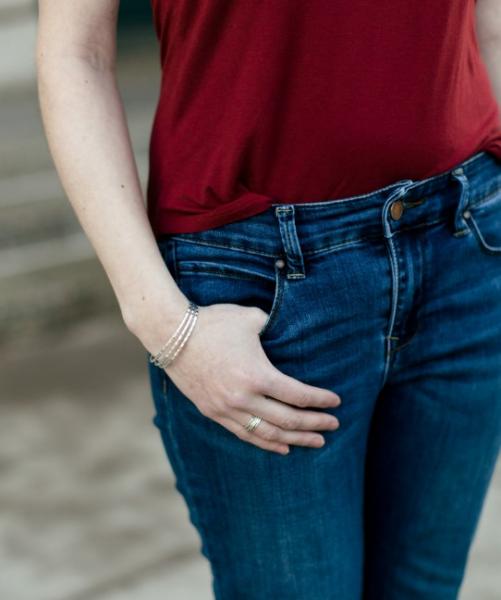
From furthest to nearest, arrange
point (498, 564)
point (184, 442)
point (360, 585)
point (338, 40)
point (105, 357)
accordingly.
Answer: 1. point (105, 357)
2. point (498, 564)
3. point (360, 585)
4. point (184, 442)
5. point (338, 40)

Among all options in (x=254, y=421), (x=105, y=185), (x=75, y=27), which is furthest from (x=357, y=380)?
(x=75, y=27)

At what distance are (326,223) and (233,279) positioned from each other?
0.12 meters

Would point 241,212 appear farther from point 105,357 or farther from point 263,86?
point 105,357

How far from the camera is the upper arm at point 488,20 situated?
52.4 inches

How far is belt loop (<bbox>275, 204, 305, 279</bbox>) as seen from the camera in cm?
109

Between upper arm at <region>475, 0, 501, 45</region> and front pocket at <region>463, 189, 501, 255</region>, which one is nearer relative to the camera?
front pocket at <region>463, 189, 501, 255</region>

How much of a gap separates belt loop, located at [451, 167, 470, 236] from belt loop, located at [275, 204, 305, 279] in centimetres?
22

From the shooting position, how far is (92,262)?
350 centimetres

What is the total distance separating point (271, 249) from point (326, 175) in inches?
4.2

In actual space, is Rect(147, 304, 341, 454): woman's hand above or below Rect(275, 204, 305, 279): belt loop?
below

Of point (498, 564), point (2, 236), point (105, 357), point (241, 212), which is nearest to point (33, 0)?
point (2, 236)

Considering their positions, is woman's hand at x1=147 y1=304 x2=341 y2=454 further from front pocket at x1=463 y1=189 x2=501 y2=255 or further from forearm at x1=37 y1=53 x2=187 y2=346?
front pocket at x1=463 y1=189 x2=501 y2=255

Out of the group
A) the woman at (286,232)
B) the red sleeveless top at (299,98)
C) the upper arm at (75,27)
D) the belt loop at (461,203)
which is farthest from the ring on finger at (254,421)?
the upper arm at (75,27)

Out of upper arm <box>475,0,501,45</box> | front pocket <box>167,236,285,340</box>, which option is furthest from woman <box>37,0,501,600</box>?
upper arm <box>475,0,501,45</box>
